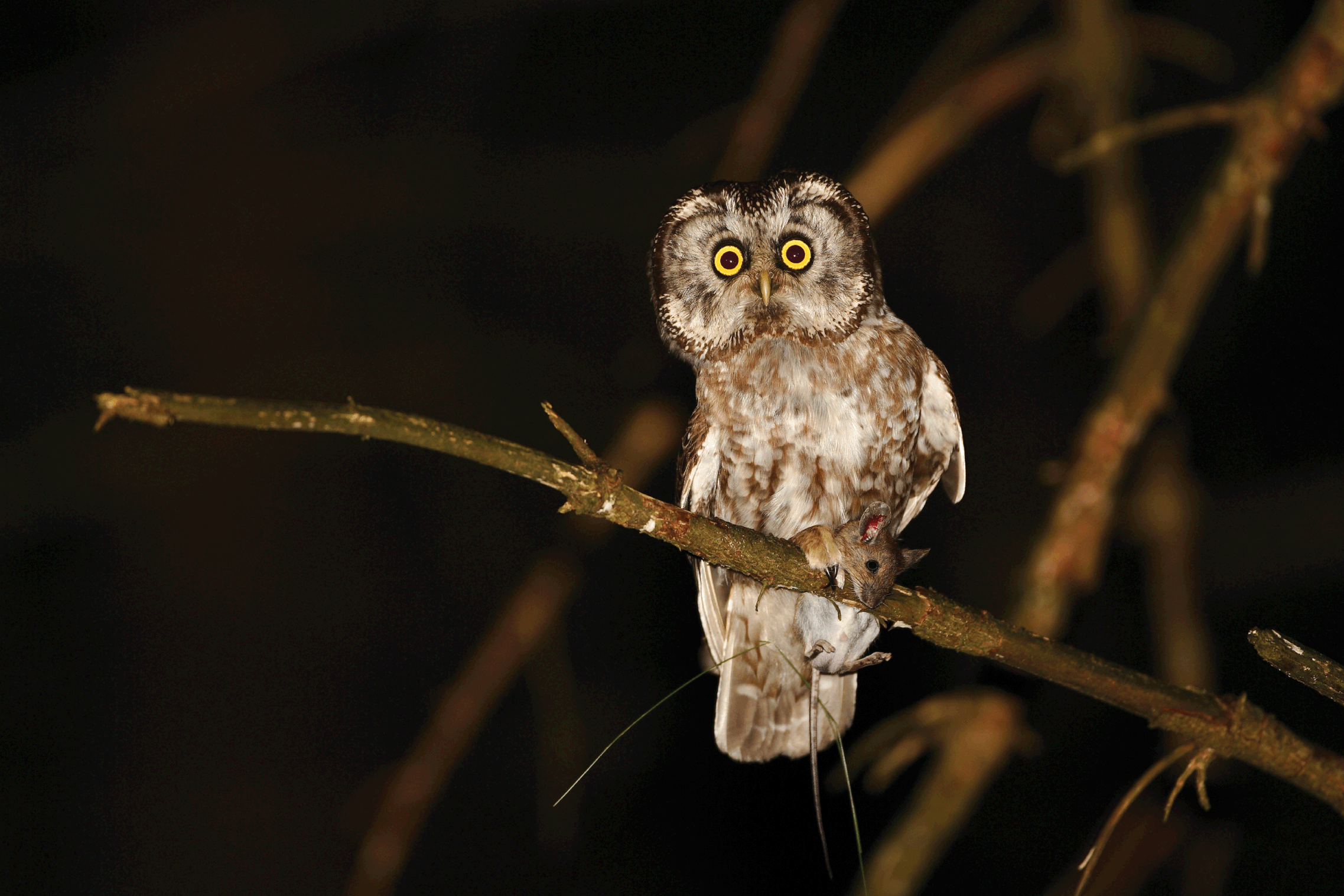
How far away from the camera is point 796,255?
1758 millimetres

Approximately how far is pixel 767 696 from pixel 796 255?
1122 mm

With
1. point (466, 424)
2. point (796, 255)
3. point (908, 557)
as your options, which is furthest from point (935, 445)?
point (466, 424)

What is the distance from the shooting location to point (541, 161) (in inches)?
197

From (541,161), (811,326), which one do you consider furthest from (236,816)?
(811,326)

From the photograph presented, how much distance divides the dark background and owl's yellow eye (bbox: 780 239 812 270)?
2757mm

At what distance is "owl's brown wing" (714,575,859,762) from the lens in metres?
2.30

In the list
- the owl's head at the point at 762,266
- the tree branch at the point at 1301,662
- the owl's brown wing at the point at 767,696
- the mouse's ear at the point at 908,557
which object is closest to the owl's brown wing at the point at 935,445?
the owl's head at the point at 762,266

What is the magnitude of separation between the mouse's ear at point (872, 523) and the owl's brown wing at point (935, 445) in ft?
1.70

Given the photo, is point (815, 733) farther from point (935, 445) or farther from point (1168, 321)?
point (1168, 321)

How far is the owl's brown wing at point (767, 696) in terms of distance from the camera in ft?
7.54

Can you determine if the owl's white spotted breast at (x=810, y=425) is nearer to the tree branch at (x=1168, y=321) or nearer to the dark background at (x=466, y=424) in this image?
the tree branch at (x=1168, y=321)

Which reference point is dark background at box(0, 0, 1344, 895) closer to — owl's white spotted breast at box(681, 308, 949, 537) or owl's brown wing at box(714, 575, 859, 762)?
owl's brown wing at box(714, 575, 859, 762)

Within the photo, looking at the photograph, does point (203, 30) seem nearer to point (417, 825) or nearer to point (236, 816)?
point (417, 825)

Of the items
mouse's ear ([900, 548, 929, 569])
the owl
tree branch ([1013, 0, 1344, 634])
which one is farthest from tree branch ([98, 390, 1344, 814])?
tree branch ([1013, 0, 1344, 634])
